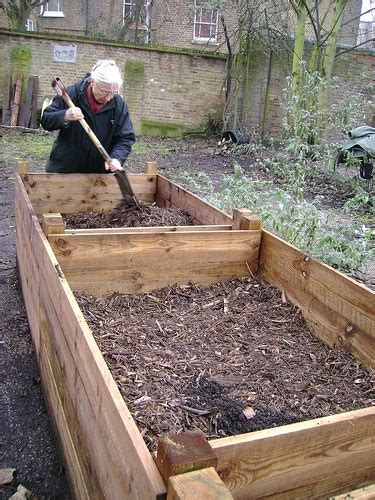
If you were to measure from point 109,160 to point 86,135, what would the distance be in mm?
356

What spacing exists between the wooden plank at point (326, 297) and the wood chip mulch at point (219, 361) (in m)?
0.06

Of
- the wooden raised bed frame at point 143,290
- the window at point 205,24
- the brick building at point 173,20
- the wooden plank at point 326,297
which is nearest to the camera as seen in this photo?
the wooden raised bed frame at point 143,290

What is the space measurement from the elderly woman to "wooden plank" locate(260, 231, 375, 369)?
1.77 m

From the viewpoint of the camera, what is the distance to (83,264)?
9.34 feet

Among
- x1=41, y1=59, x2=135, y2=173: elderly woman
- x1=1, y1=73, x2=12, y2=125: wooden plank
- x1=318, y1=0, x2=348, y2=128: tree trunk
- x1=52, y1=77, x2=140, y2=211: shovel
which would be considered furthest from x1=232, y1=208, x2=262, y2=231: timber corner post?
x1=1, y1=73, x2=12, y2=125: wooden plank

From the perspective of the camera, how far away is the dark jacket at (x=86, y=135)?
4.21 metres

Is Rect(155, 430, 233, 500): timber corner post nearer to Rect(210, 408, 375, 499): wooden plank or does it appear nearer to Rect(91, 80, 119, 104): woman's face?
Rect(210, 408, 375, 499): wooden plank

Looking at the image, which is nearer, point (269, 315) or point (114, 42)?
point (269, 315)

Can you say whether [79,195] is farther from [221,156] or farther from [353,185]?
[221,156]

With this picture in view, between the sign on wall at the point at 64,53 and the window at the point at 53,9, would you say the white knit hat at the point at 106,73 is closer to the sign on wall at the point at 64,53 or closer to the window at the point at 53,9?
the sign on wall at the point at 64,53

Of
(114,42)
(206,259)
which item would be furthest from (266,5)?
(206,259)

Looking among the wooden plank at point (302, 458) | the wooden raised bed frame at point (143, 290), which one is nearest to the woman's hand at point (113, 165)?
the wooden raised bed frame at point (143, 290)

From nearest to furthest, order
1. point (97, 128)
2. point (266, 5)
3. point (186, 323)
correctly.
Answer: point (186, 323)
point (97, 128)
point (266, 5)

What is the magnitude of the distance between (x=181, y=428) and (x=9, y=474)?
109 centimetres
